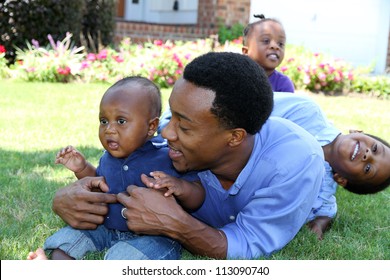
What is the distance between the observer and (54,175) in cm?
481

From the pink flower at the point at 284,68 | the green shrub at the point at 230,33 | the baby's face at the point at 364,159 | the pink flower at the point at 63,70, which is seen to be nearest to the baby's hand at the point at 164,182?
the baby's face at the point at 364,159

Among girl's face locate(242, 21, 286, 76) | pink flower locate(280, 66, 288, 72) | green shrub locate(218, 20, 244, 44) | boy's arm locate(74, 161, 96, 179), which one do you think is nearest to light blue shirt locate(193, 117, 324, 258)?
boy's arm locate(74, 161, 96, 179)

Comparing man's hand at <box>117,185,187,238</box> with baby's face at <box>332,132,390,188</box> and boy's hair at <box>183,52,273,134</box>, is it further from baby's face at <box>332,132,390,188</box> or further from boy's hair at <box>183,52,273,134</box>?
baby's face at <box>332,132,390,188</box>

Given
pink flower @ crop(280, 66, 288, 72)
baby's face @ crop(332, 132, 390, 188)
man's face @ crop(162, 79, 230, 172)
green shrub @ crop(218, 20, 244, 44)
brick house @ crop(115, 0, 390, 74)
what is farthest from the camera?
brick house @ crop(115, 0, 390, 74)

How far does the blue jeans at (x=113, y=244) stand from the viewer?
2.99 m

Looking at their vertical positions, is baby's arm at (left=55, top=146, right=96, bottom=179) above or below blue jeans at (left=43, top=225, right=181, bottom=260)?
above

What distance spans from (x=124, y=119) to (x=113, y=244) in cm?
64

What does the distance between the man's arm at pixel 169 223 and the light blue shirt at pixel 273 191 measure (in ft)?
0.30

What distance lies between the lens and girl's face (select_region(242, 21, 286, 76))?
550 centimetres

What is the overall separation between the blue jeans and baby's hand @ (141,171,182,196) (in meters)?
0.25

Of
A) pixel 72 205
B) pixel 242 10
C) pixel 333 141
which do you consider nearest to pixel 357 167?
pixel 333 141

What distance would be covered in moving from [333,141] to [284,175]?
4.48ft

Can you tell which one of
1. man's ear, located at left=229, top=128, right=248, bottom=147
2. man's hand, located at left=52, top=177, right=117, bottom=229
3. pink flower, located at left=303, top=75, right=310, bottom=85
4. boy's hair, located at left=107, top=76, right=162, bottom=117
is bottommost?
pink flower, located at left=303, top=75, right=310, bottom=85

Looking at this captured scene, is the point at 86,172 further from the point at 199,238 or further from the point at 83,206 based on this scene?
the point at 199,238
